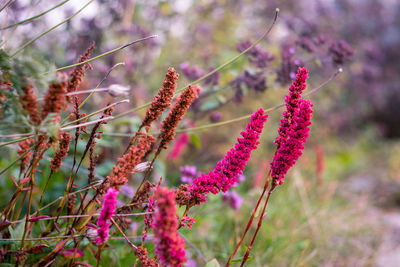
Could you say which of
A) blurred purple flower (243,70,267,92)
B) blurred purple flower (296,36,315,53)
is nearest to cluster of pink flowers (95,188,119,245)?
blurred purple flower (243,70,267,92)

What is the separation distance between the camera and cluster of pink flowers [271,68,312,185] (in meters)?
0.83

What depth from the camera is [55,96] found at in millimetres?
738

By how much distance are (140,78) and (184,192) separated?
2.74m

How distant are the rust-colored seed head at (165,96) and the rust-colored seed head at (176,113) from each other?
0.03 meters

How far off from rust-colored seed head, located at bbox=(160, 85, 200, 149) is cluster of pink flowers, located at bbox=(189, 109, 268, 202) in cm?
17

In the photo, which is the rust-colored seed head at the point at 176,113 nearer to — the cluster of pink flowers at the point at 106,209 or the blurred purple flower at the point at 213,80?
the cluster of pink flowers at the point at 106,209

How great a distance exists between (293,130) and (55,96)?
588 millimetres

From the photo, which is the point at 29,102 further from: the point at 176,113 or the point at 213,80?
the point at 213,80

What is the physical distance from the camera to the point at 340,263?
239 centimetres

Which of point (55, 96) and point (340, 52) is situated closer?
point (55, 96)

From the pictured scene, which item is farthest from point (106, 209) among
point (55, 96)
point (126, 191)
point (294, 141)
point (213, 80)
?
point (213, 80)

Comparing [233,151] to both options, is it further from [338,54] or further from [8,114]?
[338,54]

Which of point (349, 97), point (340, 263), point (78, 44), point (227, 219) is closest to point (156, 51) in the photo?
point (78, 44)

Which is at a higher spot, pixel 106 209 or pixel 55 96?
pixel 55 96
